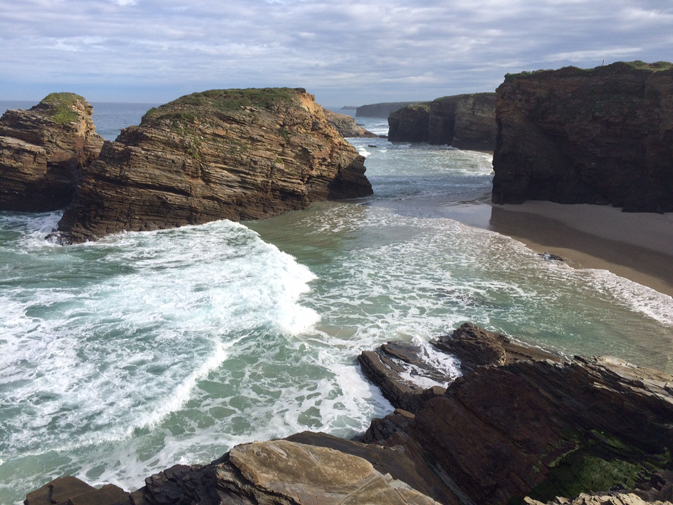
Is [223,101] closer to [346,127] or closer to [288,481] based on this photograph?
[288,481]

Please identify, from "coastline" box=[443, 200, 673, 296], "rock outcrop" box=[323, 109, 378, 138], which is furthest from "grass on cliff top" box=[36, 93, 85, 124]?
"rock outcrop" box=[323, 109, 378, 138]

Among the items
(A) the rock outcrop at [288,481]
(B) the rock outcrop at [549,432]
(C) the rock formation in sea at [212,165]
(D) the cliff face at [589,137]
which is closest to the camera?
(A) the rock outcrop at [288,481]

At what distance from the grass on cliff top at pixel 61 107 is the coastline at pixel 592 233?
1957 centimetres

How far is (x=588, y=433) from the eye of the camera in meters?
5.54

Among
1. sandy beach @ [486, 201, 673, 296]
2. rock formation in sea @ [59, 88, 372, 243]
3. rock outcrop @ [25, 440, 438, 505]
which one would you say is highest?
rock formation in sea @ [59, 88, 372, 243]

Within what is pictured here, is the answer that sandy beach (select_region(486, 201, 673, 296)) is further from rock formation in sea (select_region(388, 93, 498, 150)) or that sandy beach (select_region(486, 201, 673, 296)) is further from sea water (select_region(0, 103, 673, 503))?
rock formation in sea (select_region(388, 93, 498, 150))

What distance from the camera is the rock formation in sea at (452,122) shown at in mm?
61781

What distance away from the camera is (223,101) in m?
25.0

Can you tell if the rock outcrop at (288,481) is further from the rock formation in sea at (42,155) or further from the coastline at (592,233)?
the rock formation in sea at (42,155)

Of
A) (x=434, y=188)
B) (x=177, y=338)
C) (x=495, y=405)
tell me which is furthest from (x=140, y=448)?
(x=434, y=188)

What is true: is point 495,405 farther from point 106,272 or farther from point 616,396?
point 106,272

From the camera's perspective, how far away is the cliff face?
881 inches

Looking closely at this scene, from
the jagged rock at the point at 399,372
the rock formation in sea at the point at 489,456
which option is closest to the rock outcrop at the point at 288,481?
the rock formation in sea at the point at 489,456

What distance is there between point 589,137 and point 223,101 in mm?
18532
